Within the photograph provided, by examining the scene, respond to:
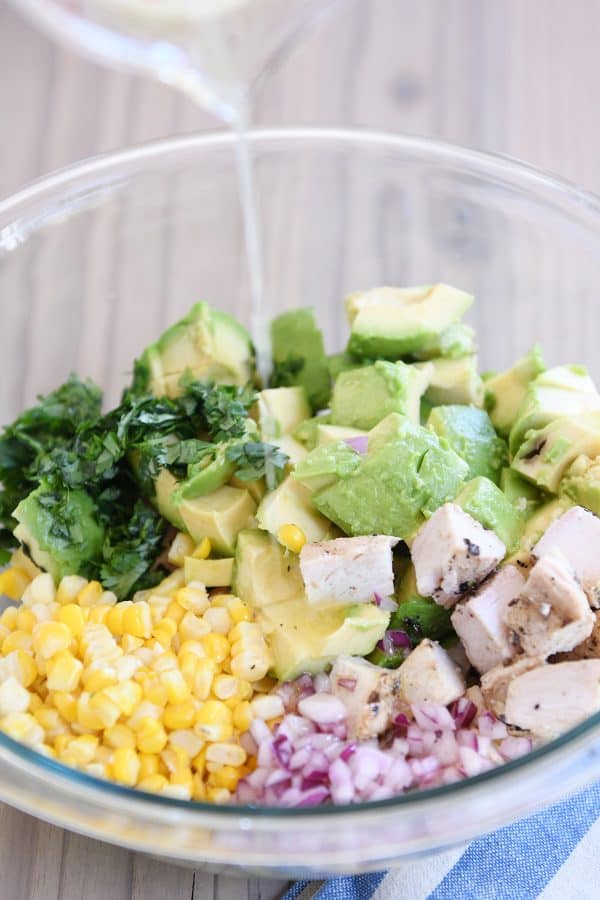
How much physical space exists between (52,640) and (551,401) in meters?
1.29

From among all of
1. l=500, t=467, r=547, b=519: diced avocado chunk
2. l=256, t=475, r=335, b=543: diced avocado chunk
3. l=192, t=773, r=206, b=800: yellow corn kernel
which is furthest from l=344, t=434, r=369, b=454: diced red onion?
l=192, t=773, r=206, b=800: yellow corn kernel

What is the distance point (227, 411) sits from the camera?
2.48 m

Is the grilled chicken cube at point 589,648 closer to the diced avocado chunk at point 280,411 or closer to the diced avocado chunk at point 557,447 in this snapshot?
the diced avocado chunk at point 557,447

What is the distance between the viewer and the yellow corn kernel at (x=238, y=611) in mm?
2254

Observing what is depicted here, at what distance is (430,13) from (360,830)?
354cm

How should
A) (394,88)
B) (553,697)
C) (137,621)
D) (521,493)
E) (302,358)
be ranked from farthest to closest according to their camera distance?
(394,88) → (302,358) → (521,493) → (137,621) → (553,697)

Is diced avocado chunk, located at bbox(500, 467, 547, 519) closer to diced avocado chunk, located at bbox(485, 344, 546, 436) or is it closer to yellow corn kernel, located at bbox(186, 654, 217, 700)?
diced avocado chunk, located at bbox(485, 344, 546, 436)

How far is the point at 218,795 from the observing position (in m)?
1.98

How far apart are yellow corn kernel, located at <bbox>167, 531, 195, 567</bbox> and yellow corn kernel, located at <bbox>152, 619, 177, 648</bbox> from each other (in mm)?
241

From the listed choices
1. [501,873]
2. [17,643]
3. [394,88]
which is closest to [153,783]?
[17,643]

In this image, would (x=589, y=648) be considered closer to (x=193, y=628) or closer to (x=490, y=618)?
(x=490, y=618)

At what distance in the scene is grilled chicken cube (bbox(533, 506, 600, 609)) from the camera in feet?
6.82

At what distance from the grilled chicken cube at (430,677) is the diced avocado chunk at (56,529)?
0.84 m

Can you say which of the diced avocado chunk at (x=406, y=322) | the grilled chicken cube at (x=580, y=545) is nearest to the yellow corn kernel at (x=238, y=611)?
the grilled chicken cube at (x=580, y=545)
